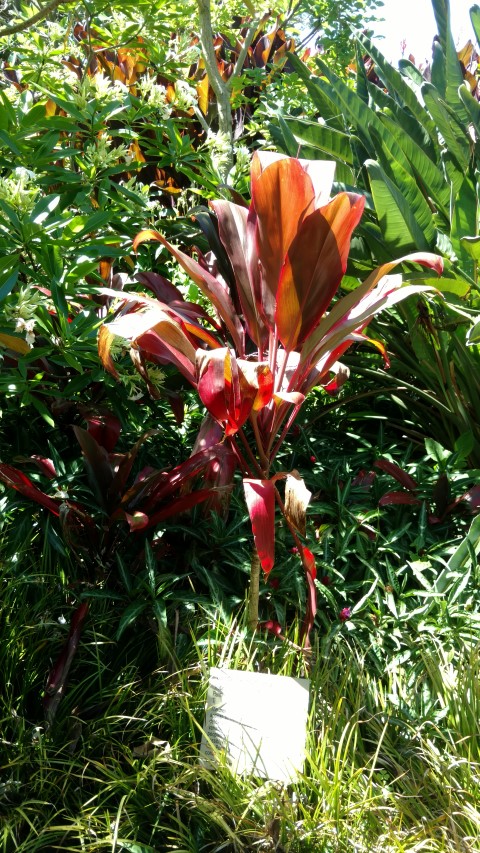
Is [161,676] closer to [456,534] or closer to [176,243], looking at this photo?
[456,534]

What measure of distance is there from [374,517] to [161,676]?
83cm

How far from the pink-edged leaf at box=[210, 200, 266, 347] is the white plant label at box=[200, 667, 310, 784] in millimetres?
769

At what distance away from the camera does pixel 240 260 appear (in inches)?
73.0

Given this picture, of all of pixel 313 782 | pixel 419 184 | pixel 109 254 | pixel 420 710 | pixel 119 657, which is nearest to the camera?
pixel 313 782

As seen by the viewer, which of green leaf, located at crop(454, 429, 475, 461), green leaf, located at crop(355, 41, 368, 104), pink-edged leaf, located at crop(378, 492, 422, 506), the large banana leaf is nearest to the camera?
pink-edged leaf, located at crop(378, 492, 422, 506)

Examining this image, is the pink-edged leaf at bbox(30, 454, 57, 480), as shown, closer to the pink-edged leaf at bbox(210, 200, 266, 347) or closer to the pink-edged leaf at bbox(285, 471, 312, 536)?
the pink-edged leaf at bbox(210, 200, 266, 347)

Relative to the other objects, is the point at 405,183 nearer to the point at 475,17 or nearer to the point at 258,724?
the point at 475,17

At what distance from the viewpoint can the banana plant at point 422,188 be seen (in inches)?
91.0

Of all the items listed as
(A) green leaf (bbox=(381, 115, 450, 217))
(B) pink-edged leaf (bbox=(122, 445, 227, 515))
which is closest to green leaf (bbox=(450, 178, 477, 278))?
(A) green leaf (bbox=(381, 115, 450, 217))

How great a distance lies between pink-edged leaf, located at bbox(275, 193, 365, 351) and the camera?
1616 millimetres

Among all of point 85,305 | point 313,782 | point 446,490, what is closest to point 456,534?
point 446,490

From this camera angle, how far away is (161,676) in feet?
6.15

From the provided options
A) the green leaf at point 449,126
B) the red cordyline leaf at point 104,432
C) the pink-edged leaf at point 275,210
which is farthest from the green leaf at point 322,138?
the red cordyline leaf at point 104,432

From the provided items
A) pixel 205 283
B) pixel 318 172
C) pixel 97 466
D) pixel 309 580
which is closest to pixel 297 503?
pixel 309 580
